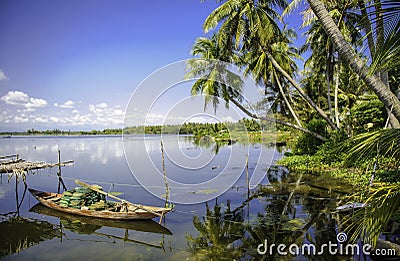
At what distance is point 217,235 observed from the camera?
286 inches

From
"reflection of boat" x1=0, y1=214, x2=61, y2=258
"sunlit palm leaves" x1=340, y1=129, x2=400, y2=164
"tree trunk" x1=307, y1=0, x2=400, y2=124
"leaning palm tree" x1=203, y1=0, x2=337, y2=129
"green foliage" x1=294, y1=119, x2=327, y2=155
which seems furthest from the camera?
"green foliage" x1=294, y1=119, x2=327, y2=155

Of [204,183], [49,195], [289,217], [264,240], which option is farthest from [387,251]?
[49,195]

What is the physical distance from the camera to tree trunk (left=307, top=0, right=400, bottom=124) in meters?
3.24

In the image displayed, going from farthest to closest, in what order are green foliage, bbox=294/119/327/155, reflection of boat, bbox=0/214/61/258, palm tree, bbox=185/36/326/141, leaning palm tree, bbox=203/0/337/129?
green foliage, bbox=294/119/327/155 < palm tree, bbox=185/36/326/141 < leaning palm tree, bbox=203/0/337/129 < reflection of boat, bbox=0/214/61/258

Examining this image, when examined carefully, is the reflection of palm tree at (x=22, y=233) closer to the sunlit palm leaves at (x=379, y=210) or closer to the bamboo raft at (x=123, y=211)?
the bamboo raft at (x=123, y=211)

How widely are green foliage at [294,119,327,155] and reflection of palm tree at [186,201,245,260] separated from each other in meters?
10.4

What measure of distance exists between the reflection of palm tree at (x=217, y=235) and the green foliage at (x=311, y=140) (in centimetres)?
1037

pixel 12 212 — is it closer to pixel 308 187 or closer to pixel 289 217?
pixel 289 217

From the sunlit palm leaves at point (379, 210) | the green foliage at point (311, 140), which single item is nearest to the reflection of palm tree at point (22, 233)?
the sunlit palm leaves at point (379, 210)

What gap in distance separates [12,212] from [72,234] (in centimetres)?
405

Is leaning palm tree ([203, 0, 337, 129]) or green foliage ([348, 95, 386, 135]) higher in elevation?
leaning palm tree ([203, 0, 337, 129])

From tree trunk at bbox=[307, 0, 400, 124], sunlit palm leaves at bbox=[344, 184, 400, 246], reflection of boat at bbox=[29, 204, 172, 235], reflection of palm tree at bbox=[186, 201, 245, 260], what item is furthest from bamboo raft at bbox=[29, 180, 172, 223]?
sunlit palm leaves at bbox=[344, 184, 400, 246]

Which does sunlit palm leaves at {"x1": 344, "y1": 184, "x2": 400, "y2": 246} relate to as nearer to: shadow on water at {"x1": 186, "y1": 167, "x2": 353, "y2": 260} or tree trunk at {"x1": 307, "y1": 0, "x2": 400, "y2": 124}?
tree trunk at {"x1": 307, "y1": 0, "x2": 400, "y2": 124}

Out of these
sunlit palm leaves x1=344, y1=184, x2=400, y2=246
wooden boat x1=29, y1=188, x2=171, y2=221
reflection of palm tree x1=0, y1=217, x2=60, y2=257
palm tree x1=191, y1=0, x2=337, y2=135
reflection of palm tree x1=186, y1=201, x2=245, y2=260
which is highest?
palm tree x1=191, y1=0, x2=337, y2=135
